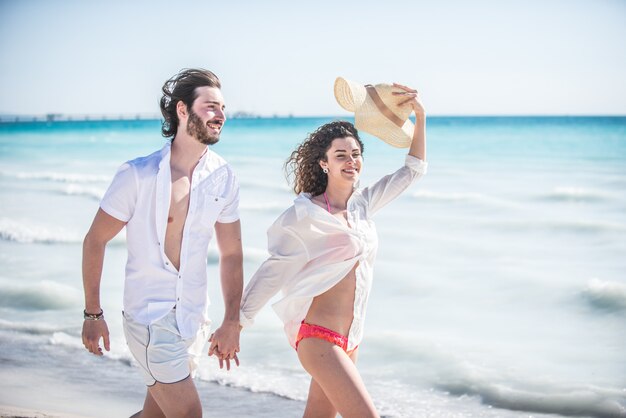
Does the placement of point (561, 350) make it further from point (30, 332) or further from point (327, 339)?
point (30, 332)

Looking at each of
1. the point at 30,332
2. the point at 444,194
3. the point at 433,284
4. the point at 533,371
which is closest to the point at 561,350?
the point at 533,371

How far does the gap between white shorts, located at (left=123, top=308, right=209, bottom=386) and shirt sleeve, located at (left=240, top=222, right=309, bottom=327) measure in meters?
0.37

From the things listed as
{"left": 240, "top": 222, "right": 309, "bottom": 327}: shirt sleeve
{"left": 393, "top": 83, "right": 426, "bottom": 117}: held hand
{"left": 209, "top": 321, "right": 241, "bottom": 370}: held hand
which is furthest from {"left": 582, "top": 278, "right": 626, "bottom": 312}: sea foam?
{"left": 209, "top": 321, "right": 241, "bottom": 370}: held hand

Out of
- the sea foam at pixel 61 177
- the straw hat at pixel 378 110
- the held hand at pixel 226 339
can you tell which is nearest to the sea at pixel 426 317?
the held hand at pixel 226 339

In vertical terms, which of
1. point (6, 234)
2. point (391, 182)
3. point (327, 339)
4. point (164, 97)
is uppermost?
point (164, 97)

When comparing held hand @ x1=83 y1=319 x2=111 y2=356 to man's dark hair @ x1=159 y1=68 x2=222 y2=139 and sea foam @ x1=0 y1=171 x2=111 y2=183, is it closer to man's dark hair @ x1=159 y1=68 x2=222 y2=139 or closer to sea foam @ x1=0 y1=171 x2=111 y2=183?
man's dark hair @ x1=159 y1=68 x2=222 y2=139

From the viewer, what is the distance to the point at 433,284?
361 inches

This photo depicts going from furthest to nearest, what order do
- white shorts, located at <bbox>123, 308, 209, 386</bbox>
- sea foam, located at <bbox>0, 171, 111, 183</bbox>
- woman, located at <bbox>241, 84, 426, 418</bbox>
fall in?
sea foam, located at <bbox>0, 171, 111, 183</bbox> → woman, located at <bbox>241, 84, 426, 418</bbox> → white shorts, located at <bbox>123, 308, 209, 386</bbox>

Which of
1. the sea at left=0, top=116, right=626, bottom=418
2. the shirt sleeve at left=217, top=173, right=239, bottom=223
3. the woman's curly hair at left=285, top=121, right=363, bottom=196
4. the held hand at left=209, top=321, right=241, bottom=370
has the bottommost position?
the sea at left=0, top=116, right=626, bottom=418

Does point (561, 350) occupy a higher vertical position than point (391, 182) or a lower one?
lower

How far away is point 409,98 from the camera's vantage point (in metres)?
4.12

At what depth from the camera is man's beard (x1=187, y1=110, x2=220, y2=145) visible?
3561 millimetres

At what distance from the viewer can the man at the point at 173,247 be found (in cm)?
339

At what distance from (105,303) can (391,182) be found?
212 inches
